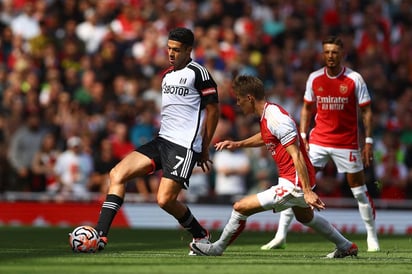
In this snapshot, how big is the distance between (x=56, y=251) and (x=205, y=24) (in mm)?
13027

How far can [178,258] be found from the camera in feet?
36.2

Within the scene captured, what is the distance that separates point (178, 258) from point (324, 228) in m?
1.52

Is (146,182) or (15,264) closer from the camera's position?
(15,264)

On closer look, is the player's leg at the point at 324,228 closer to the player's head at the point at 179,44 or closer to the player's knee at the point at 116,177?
the player's knee at the point at 116,177

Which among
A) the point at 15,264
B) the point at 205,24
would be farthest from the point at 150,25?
the point at 15,264

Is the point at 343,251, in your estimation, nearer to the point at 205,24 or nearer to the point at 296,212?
the point at 296,212

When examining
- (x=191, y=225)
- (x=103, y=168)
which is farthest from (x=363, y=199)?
(x=103, y=168)

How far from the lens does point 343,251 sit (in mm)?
11469

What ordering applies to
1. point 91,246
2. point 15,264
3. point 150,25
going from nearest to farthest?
1. point 15,264
2. point 91,246
3. point 150,25

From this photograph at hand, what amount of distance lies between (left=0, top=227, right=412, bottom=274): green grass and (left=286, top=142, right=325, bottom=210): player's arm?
1.88 feet

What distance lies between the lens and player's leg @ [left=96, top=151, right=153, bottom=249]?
11711mm

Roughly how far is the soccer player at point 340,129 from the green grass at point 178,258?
1.70ft

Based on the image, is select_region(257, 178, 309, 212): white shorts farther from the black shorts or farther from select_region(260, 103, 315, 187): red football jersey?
the black shorts

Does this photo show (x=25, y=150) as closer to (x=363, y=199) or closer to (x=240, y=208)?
(x=363, y=199)
